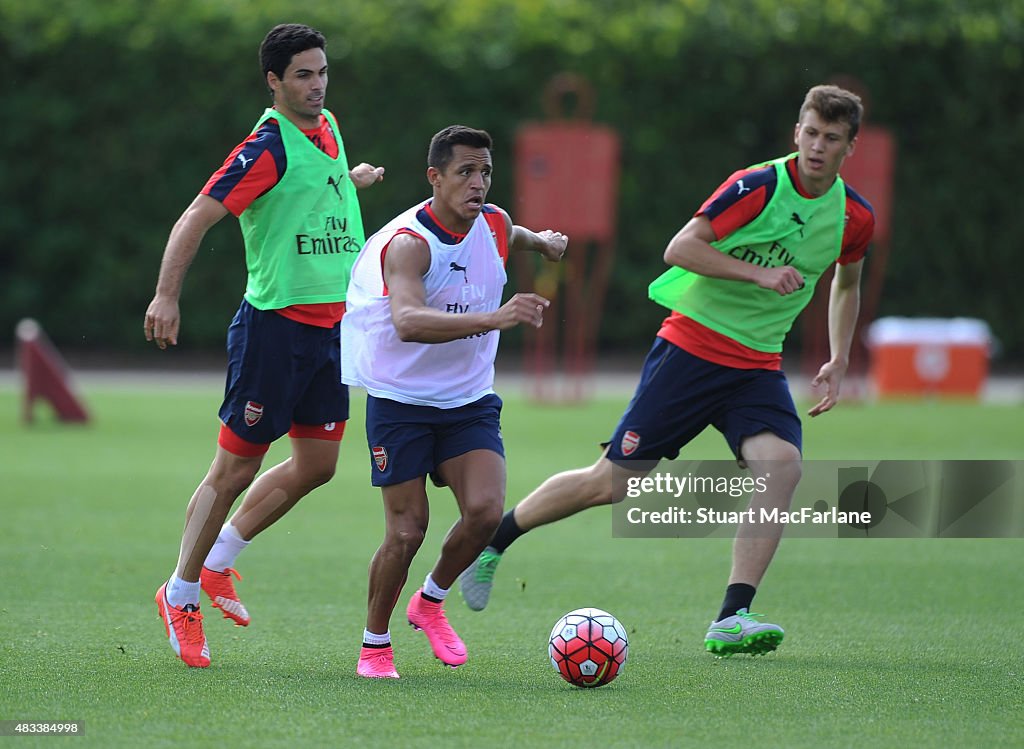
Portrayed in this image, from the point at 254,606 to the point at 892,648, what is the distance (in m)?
2.78

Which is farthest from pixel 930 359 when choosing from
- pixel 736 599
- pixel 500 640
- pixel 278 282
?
pixel 278 282

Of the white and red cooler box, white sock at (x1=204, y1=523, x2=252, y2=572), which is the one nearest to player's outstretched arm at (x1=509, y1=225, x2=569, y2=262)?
white sock at (x1=204, y1=523, x2=252, y2=572)

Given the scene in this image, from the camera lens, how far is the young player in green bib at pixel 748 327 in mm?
6086

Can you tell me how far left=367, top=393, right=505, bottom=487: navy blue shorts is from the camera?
5.51 metres

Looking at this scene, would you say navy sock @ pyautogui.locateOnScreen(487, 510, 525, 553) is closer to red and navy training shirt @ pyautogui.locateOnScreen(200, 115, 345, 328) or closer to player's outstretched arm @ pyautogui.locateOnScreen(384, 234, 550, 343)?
red and navy training shirt @ pyautogui.locateOnScreen(200, 115, 345, 328)

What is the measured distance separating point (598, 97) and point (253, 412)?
1399 centimetres

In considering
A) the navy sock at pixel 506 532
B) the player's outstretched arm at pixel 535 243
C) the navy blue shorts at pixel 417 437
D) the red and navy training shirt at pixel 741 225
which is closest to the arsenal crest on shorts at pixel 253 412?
the navy blue shorts at pixel 417 437

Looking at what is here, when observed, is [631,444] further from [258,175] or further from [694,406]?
[258,175]

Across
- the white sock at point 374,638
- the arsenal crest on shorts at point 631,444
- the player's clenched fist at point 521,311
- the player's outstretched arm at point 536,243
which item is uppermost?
the player's outstretched arm at point 536,243

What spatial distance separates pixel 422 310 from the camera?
520cm

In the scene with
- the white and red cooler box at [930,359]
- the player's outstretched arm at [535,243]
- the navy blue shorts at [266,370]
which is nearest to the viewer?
the navy blue shorts at [266,370]

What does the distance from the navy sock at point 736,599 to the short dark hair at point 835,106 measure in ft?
6.06

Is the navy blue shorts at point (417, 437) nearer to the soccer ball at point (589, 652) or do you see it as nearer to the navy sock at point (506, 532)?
the soccer ball at point (589, 652)

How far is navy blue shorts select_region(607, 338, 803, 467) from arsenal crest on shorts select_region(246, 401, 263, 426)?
153 cm
